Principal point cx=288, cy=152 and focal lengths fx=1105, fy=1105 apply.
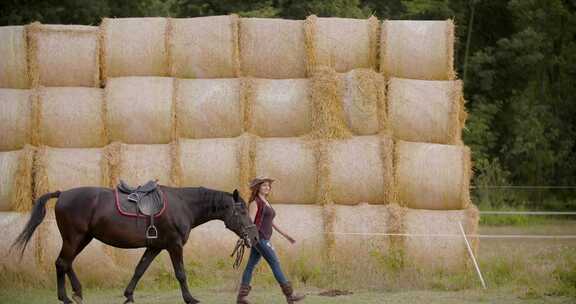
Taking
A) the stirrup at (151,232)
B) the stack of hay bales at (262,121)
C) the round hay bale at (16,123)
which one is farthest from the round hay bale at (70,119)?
the stirrup at (151,232)

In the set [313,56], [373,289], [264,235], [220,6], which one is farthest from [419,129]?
[220,6]

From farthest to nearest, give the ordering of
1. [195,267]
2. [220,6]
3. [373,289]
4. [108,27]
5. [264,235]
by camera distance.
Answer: [220,6]
[108,27]
[195,267]
[373,289]
[264,235]

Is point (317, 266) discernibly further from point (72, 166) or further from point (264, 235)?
point (72, 166)

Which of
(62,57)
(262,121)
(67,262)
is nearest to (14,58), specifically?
(62,57)

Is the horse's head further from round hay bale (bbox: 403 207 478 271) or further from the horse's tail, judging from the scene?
round hay bale (bbox: 403 207 478 271)

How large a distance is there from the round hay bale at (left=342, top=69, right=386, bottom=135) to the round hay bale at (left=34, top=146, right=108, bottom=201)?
11.5ft

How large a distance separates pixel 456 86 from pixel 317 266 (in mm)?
3274

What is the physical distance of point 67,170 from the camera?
50.0ft

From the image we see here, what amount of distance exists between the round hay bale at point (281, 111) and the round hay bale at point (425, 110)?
1217mm

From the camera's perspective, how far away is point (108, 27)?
15.9 m

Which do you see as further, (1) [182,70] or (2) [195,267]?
(1) [182,70]

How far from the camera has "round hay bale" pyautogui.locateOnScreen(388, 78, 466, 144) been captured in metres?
15.6

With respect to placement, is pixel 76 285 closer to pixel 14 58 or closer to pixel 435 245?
pixel 14 58

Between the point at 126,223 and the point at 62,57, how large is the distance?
4091 mm
